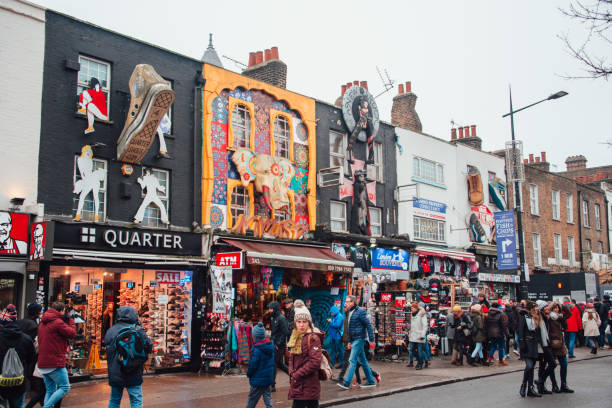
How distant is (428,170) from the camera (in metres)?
26.7

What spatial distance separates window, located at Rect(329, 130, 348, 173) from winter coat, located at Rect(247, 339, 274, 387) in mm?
14366

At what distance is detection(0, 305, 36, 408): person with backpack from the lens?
862 cm

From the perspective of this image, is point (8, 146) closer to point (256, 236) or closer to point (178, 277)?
point (178, 277)

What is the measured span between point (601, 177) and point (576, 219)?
488 inches

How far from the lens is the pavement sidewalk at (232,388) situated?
11.3 meters

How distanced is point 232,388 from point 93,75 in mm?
8644

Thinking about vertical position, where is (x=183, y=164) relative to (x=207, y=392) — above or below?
above

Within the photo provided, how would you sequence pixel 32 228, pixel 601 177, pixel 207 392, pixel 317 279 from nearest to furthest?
pixel 207 392 < pixel 32 228 < pixel 317 279 < pixel 601 177

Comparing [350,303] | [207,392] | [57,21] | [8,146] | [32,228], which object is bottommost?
[207,392]

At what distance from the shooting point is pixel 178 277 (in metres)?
16.7

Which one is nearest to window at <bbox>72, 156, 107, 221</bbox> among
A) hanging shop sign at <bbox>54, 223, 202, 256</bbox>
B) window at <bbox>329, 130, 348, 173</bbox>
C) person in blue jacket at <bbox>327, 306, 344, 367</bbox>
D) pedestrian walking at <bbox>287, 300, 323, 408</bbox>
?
hanging shop sign at <bbox>54, 223, 202, 256</bbox>

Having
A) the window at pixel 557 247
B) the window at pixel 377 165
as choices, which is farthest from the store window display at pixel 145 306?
the window at pixel 557 247

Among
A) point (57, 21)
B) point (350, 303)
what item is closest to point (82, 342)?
point (350, 303)

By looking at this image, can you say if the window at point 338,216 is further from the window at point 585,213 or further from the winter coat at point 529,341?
the window at point 585,213
